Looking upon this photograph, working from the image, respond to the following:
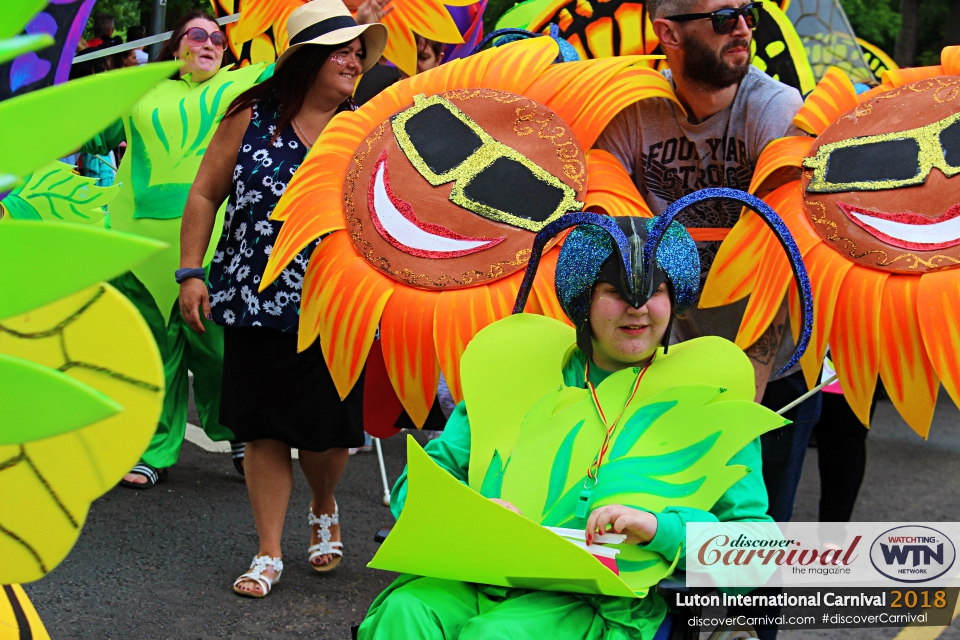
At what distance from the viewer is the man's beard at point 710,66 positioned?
2445mm

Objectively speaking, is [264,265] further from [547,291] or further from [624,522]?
[624,522]

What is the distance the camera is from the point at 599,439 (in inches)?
78.2

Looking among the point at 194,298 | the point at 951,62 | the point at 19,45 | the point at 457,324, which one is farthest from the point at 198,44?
the point at 19,45

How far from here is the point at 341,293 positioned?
2525 mm

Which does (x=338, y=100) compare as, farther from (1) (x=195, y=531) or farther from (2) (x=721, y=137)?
(1) (x=195, y=531)

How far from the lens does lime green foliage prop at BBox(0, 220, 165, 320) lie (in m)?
1.01

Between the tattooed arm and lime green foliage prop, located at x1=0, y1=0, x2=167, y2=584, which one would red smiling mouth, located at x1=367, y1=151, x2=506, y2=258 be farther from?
lime green foliage prop, located at x1=0, y1=0, x2=167, y2=584

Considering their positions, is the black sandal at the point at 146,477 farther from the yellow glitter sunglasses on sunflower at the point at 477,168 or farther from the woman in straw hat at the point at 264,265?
the yellow glitter sunglasses on sunflower at the point at 477,168

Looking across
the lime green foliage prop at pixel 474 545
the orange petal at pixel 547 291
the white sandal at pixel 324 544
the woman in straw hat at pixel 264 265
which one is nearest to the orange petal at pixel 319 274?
the orange petal at pixel 547 291

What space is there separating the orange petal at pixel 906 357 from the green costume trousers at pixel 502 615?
2.67 feet

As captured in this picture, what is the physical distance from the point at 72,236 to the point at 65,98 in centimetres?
13

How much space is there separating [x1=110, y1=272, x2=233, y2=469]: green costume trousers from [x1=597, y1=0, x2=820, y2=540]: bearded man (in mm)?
2158

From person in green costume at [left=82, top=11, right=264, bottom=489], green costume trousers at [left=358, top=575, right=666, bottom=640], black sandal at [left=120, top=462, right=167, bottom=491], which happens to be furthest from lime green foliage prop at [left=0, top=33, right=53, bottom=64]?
black sandal at [left=120, top=462, right=167, bottom=491]

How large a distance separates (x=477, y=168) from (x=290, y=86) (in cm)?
89
